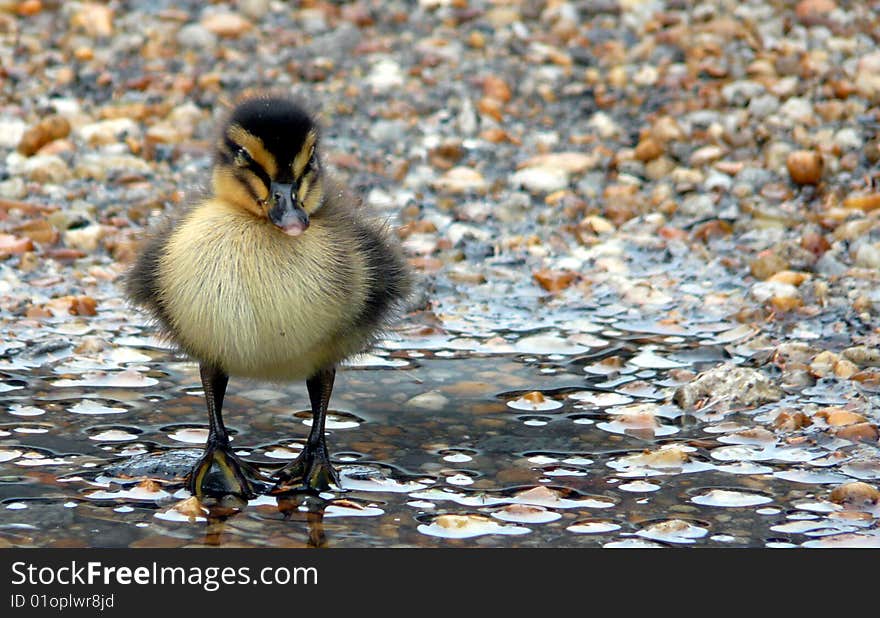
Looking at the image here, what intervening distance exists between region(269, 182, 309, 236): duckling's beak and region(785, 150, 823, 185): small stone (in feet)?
16.4

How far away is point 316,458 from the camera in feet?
19.7

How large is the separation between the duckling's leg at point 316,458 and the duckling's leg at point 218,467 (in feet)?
0.45

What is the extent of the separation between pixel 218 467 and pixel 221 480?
0.07 metres

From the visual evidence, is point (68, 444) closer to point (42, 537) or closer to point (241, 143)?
point (42, 537)

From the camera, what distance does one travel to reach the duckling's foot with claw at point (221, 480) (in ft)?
19.0

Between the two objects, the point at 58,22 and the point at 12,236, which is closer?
the point at 12,236

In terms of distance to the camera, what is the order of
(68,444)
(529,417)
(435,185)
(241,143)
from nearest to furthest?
(241,143) < (68,444) < (529,417) < (435,185)

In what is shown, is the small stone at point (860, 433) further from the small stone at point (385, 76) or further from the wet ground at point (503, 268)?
the small stone at point (385, 76)

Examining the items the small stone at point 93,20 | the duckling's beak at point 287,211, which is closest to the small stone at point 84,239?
the duckling's beak at point 287,211

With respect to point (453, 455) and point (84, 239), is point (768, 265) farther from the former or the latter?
point (84, 239)

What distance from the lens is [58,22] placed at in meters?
12.4

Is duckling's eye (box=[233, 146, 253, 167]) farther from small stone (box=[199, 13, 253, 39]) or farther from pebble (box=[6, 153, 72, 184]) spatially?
small stone (box=[199, 13, 253, 39])
